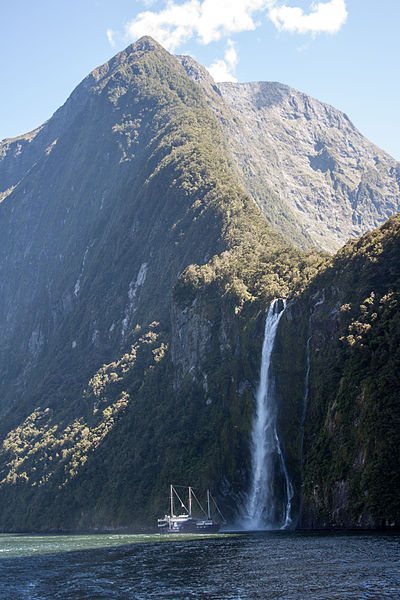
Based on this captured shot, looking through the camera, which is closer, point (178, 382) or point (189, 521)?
point (189, 521)

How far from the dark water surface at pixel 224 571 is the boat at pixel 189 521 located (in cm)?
3004

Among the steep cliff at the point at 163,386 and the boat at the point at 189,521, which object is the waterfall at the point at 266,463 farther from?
the boat at the point at 189,521

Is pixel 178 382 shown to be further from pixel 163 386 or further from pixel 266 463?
pixel 266 463

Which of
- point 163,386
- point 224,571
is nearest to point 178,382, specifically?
point 163,386

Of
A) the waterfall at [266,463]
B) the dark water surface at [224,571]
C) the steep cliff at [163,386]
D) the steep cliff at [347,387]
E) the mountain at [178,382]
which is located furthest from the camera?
the steep cliff at [163,386]

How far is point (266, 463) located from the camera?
98.8 m

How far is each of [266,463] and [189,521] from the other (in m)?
16.6

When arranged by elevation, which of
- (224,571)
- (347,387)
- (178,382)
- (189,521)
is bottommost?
(189,521)

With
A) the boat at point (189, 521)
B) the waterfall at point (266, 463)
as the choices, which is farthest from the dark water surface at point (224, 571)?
the boat at point (189, 521)

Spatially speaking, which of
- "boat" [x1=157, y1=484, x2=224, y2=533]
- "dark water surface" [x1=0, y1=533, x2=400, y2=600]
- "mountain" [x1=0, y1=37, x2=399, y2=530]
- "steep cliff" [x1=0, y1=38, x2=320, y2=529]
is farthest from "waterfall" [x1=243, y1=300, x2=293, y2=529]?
"dark water surface" [x1=0, y1=533, x2=400, y2=600]

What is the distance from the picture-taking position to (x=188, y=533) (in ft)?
327

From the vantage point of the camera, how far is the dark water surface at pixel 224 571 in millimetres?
41531

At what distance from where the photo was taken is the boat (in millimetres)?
101375

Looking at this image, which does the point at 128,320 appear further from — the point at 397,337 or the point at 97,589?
the point at 97,589
